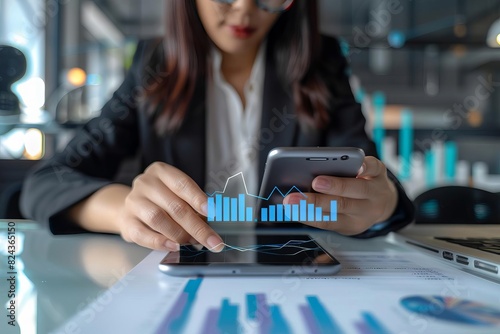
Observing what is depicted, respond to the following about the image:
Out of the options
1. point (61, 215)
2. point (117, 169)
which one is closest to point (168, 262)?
point (61, 215)

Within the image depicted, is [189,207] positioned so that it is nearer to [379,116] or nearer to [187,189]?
[187,189]

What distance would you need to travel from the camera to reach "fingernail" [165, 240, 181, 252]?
27 cm

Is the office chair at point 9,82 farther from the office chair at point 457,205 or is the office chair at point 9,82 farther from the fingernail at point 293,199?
the office chair at point 457,205

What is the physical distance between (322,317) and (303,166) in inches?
4.5

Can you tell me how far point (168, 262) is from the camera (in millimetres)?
221

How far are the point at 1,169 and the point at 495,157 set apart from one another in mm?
730

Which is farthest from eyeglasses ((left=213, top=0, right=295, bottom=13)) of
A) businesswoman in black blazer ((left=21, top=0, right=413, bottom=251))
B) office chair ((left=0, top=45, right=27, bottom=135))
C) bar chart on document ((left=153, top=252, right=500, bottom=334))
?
bar chart on document ((left=153, top=252, right=500, bottom=334))

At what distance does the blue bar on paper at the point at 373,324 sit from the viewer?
140 millimetres

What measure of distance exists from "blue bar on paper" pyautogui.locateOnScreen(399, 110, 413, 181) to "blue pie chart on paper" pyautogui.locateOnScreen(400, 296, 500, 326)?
0.50m

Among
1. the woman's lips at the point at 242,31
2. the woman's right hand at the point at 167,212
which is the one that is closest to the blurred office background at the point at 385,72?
the woman's lips at the point at 242,31

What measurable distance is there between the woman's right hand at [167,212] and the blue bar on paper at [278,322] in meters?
0.10

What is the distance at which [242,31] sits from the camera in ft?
1.66

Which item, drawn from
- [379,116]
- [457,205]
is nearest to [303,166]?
[457,205]

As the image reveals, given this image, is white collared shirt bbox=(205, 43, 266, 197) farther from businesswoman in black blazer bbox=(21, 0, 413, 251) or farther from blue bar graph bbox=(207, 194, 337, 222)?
blue bar graph bbox=(207, 194, 337, 222)
